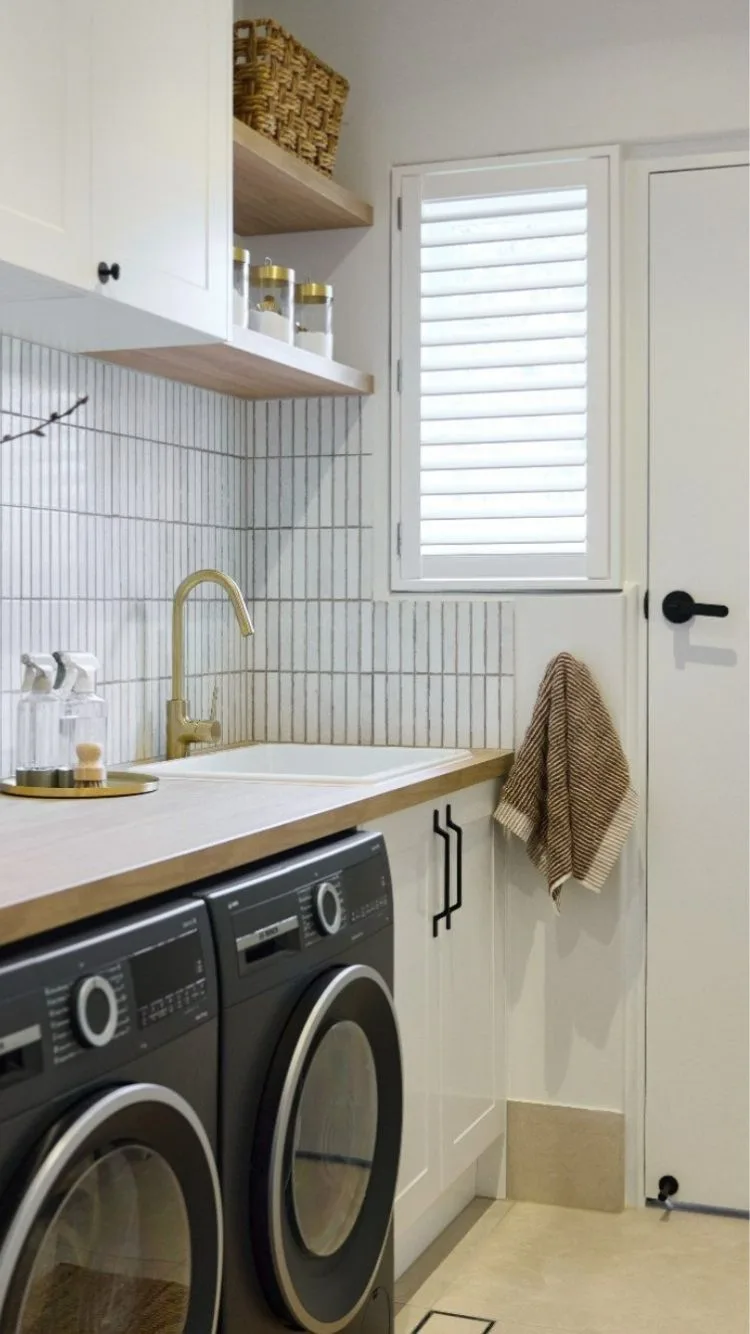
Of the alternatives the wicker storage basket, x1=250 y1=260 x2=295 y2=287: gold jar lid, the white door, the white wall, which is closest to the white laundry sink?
the white wall

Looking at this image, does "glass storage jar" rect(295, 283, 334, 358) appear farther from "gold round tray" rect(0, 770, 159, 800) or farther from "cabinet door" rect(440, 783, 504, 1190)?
"gold round tray" rect(0, 770, 159, 800)

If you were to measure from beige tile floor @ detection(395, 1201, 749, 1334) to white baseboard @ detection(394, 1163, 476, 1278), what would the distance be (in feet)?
0.07

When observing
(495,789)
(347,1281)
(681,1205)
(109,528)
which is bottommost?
(681,1205)

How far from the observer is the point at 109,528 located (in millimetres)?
2830

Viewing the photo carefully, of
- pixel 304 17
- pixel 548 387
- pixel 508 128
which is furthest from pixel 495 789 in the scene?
pixel 304 17

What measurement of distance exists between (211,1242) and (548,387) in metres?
1.98

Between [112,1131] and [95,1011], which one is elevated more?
[95,1011]

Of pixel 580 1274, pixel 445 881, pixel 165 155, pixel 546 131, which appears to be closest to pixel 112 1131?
pixel 445 881

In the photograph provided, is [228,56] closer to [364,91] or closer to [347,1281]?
[364,91]

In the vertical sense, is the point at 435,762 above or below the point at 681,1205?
above

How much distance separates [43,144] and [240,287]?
748mm

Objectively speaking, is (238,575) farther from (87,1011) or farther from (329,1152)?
(87,1011)

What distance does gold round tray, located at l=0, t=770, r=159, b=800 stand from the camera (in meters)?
2.29

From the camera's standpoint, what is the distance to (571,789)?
3.06 m
